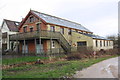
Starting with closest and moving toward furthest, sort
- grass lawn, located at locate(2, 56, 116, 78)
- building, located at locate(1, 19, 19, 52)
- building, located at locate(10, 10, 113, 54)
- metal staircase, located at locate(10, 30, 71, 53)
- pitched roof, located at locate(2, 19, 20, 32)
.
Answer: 1. grass lawn, located at locate(2, 56, 116, 78)
2. metal staircase, located at locate(10, 30, 71, 53)
3. building, located at locate(10, 10, 113, 54)
4. building, located at locate(1, 19, 19, 52)
5. pitched roof, located at locate(2, 19, 20, 32)

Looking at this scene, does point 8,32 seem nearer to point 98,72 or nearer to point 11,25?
point 11,25

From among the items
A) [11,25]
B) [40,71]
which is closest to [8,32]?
[11,25]

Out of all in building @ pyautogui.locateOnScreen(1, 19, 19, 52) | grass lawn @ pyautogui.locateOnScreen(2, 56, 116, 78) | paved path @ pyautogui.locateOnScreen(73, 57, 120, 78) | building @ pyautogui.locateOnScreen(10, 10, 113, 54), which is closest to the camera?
grass lawn @ pyautogui.locateOnScreen(2, 56, 116, 78)

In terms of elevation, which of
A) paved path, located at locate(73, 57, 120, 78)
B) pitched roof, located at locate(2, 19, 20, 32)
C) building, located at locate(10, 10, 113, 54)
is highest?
pitched roof, located at locate(2, 19, 20, 32)

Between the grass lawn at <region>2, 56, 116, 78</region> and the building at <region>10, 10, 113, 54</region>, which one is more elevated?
the building at <region>10, 10, 113, 54</region>

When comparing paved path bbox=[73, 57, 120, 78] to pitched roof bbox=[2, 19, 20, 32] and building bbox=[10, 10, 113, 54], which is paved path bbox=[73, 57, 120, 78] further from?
pitched roof bbox=[2, 19, 20, 32]

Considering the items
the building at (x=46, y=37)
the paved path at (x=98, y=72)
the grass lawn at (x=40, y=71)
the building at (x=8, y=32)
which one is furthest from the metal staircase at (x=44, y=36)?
the paved path at (x=98, y=72)

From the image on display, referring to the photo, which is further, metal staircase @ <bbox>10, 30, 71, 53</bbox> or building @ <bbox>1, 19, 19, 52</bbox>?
building @ <bbox>1, 19, 19, 52</bbox>

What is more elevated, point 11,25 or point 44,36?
point 11,25

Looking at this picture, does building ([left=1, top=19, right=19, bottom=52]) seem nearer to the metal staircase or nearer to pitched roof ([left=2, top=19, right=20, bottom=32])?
pitched roof ([left=2, top=19, right=20, bottom=32])

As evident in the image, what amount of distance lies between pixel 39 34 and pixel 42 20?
4732 mm

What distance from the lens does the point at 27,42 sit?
85.5ft

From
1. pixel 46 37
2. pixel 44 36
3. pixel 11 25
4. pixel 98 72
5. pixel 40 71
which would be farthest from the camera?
pixel 11 25

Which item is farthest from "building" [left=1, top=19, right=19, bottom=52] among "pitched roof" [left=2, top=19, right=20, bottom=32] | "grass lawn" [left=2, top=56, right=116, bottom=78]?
"grass lawn" [left=2, top=56, right=116, bottom=78]
